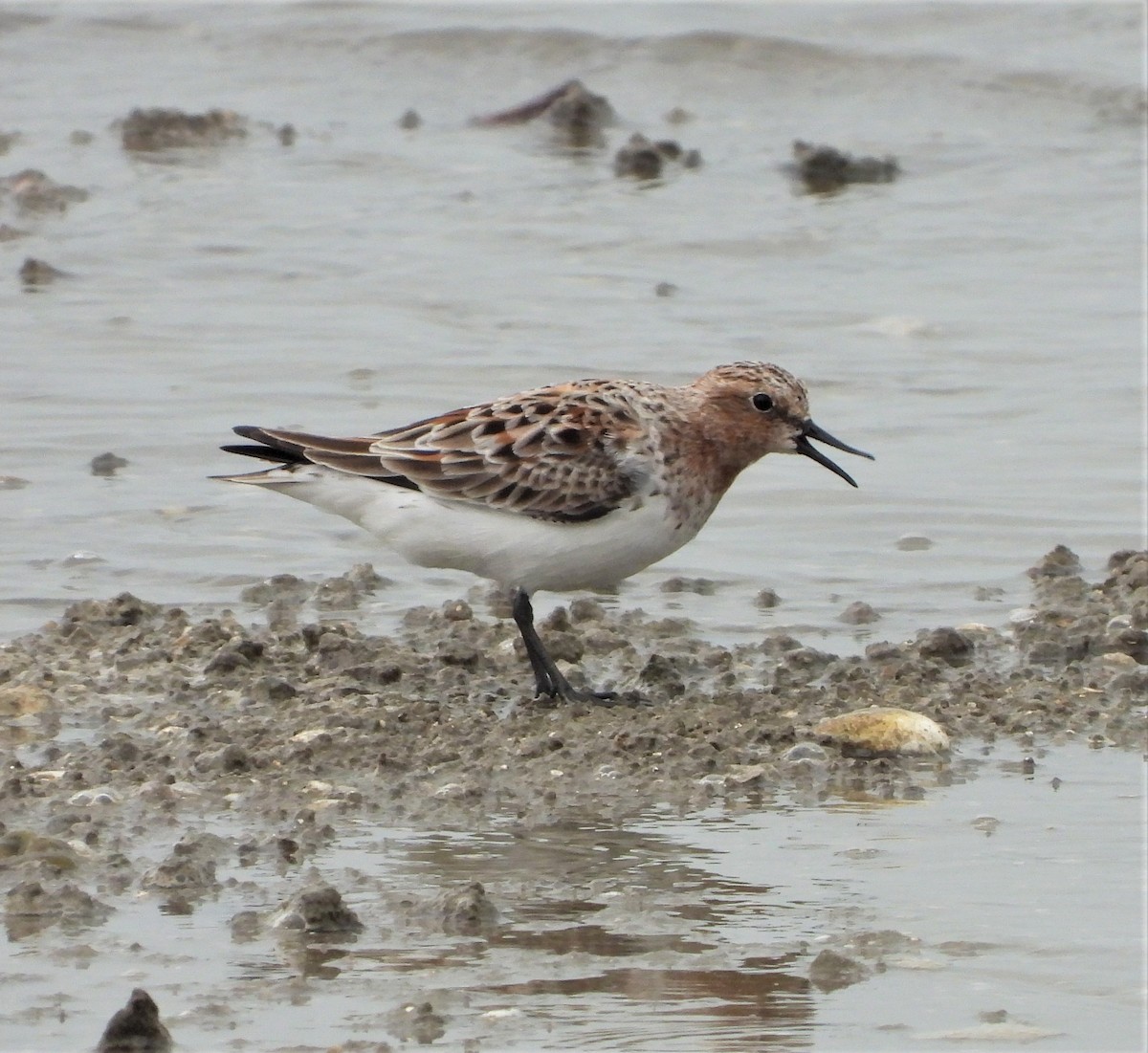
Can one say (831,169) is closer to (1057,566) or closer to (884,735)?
(1057,566)

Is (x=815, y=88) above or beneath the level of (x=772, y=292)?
above

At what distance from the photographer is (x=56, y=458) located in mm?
10102

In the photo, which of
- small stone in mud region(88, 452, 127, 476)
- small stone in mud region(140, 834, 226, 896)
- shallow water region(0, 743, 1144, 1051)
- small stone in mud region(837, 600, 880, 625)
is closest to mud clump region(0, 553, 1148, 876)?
small stone in mud region(140, 834, 226, 896)

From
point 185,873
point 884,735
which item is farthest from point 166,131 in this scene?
point 185,873

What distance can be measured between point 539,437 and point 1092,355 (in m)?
4.94

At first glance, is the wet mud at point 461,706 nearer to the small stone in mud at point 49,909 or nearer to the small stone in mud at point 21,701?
the small stone in mud at point 21,701

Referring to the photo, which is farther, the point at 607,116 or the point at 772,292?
the point at 607,116

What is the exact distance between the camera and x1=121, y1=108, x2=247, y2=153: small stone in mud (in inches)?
653

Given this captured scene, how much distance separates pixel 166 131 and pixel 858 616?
971cm

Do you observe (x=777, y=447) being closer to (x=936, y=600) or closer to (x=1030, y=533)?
(x=936, y=600)

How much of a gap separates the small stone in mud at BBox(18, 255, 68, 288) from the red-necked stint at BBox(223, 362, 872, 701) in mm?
5343

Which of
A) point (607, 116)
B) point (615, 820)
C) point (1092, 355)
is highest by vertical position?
point (607, 116)

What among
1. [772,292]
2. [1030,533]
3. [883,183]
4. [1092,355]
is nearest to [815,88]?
[883,183]

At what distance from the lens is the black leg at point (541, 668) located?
295 inches
